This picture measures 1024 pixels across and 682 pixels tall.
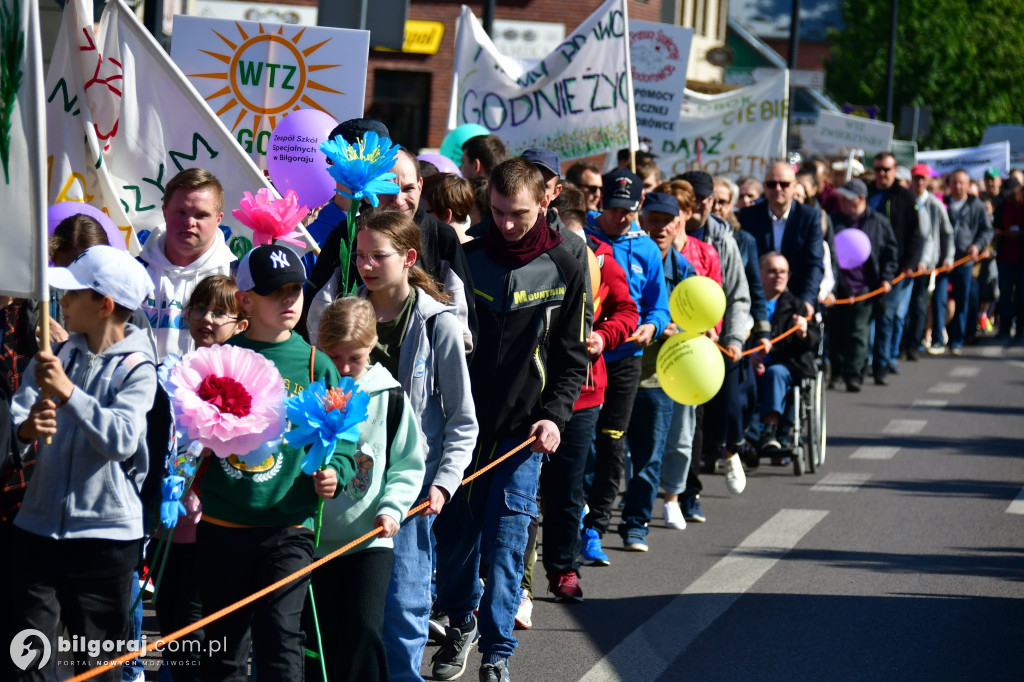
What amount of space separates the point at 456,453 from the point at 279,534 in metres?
0.83

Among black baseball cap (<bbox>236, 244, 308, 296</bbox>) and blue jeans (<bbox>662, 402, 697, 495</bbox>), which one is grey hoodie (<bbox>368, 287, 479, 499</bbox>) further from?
blue jeans (<bbox>662, 402, 697, 495</bbox>)

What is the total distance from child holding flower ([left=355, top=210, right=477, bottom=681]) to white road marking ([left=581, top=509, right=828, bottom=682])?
1.12 m

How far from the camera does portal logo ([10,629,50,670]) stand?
14.1ft

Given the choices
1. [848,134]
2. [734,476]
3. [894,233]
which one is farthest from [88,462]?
[848,134]

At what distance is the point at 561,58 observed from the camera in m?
11.3

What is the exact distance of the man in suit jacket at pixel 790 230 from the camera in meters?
11.5

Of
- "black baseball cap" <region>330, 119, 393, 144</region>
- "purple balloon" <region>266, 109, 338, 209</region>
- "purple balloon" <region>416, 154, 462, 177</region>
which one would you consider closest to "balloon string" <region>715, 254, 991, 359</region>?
"purple balloon" <region>416, 154, 462, 177</region>

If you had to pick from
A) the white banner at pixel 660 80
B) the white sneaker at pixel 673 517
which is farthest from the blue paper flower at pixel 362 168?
the white banner at pixel 660 80

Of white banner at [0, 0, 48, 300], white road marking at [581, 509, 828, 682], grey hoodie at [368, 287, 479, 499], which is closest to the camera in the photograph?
white banner at [0, 0, 48, 300]

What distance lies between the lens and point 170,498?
15.2ft

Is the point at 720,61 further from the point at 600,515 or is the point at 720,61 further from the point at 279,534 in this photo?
the point at 279,534

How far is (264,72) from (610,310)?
226 cm

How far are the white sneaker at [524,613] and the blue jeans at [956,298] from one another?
13724 mm

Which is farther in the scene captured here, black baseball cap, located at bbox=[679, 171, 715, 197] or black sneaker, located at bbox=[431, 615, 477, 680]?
black baseball cap, located at bbox=[679, 171, 715, 197]
